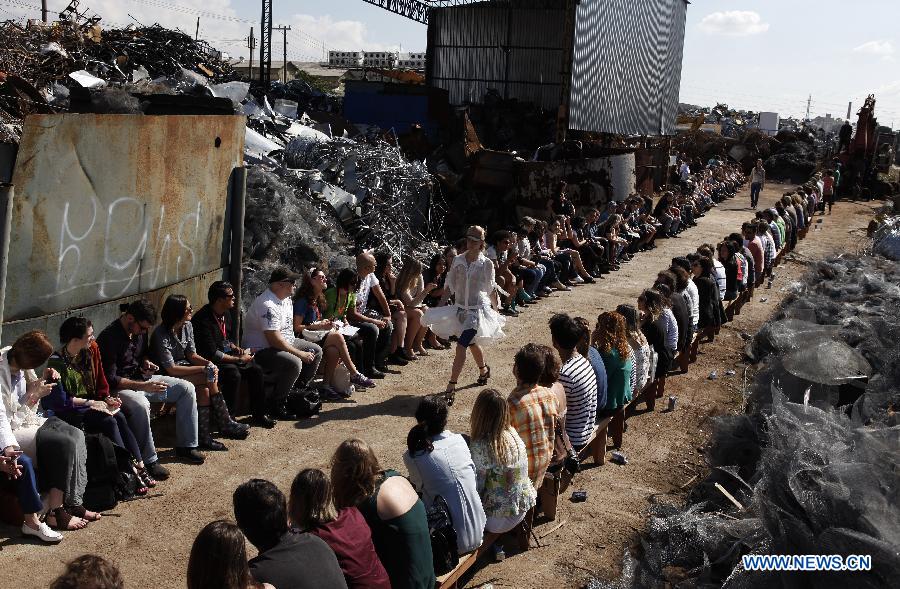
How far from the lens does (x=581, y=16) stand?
26281 millimetres

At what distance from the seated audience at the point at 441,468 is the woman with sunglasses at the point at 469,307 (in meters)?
3.44

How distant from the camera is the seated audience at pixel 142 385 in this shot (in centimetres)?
600

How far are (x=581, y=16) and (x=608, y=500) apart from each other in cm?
2231

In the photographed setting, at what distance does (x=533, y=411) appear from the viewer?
5.56m

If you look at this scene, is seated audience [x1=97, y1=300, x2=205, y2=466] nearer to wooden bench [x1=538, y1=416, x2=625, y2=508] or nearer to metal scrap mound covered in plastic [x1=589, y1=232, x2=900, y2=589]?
wooden bench [x1=538, y1=416, x2=625, y2=508]

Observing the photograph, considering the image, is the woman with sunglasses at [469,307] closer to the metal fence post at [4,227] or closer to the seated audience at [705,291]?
the seated audience at [705,291]

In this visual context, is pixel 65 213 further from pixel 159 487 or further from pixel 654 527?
pixel 654 527

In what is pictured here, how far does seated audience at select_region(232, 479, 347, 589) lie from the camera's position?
344 cm

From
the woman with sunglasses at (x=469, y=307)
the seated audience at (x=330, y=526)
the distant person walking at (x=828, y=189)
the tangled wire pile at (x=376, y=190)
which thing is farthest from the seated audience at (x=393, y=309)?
the distant person walking at (x=828, y=189)

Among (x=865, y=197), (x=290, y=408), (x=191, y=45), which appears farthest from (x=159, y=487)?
(x=865, y=197)

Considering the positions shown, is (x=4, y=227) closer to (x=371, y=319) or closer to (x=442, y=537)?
(x=442, y=537)

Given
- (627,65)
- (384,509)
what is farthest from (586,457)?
(627,65)

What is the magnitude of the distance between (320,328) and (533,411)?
131 inches

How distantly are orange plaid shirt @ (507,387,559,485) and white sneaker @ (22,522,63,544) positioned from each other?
2887 mm
